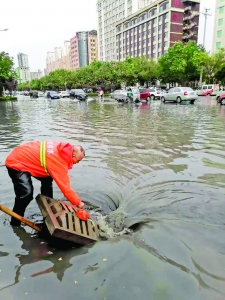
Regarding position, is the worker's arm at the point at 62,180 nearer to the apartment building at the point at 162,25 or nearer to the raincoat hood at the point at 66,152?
the raincoat hood at the point at 66,152

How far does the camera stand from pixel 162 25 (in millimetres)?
79000

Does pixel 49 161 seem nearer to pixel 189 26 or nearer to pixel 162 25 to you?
pixel 162 25

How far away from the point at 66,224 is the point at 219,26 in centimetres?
6740

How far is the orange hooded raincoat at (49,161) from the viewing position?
287 centimetres

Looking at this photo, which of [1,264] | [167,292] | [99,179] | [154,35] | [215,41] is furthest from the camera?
[154,35]

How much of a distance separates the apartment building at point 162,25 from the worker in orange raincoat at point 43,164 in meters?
83.6

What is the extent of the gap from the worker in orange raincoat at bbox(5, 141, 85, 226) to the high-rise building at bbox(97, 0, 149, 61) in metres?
108

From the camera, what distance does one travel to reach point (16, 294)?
7.53 ft

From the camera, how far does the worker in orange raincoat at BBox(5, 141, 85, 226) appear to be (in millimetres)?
2879

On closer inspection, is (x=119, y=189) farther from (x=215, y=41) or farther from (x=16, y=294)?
(x=215, y=41)

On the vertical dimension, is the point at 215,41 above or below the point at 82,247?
above

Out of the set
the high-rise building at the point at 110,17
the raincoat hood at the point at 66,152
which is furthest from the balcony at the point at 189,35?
the raincoat hood at the point at 66,152

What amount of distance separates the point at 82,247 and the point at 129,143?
5.60 m

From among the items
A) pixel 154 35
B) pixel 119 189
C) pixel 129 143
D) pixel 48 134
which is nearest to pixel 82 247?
pixel 119 189
